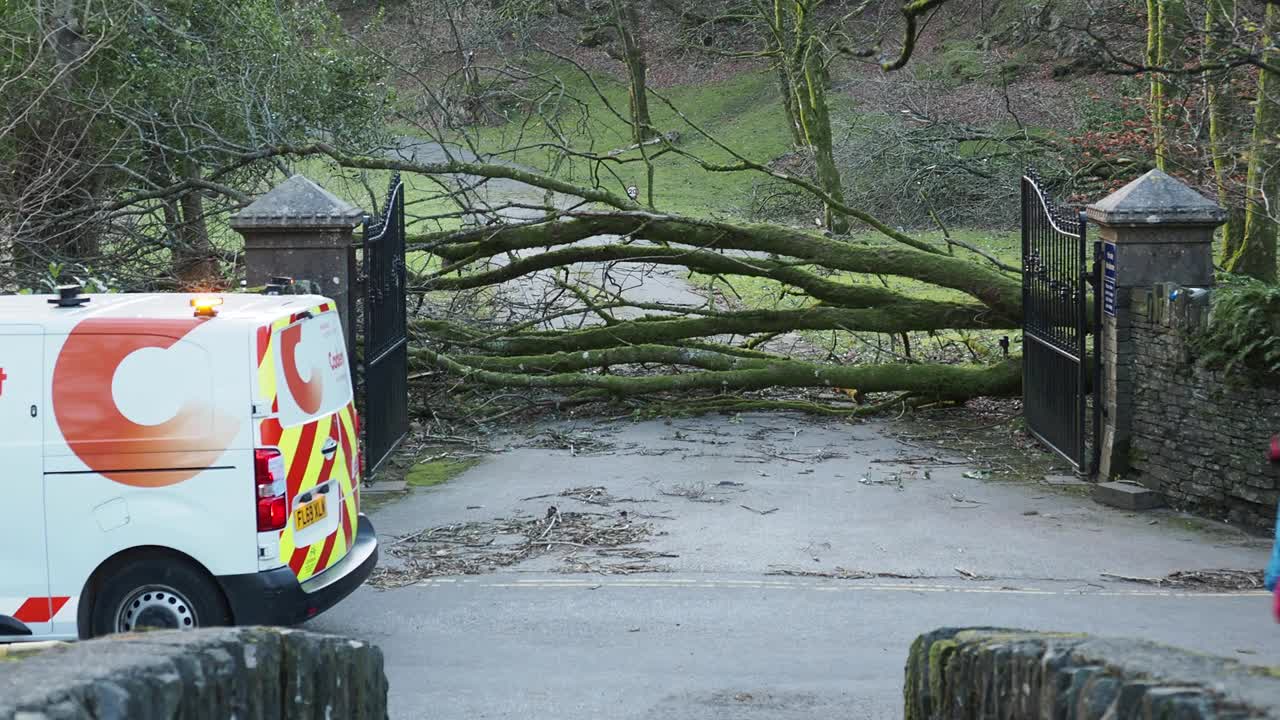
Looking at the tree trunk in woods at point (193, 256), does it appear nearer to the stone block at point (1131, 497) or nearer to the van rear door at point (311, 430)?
the van rear door at point (311, 430)

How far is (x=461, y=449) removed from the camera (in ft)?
44.3

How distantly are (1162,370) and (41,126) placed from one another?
11.5m

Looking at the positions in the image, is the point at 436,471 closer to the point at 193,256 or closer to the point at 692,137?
the point at 193,256

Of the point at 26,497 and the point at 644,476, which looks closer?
the point at 26,497

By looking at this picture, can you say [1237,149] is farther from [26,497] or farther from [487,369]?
[26,497]

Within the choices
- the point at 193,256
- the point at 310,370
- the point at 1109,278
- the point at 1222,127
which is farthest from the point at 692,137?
the point at 310,370

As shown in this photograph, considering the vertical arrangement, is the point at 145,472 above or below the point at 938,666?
below

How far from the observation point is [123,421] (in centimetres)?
671

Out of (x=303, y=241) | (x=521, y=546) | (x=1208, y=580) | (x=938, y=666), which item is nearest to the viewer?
(x=938, y=666)

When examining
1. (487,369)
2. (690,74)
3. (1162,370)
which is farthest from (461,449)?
(690,74)

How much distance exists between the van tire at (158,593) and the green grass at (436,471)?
513 cm

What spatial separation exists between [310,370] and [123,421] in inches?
38.4

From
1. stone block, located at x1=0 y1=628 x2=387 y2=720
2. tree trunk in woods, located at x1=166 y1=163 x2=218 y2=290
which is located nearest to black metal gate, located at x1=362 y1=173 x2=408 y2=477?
tree trunk in woods, located at x1=166 y1=163 x2=218 y2=290

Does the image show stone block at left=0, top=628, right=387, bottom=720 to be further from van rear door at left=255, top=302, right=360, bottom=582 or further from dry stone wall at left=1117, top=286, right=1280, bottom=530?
dry stone wall at left=1117, top=286, right=1280, bottom=530
